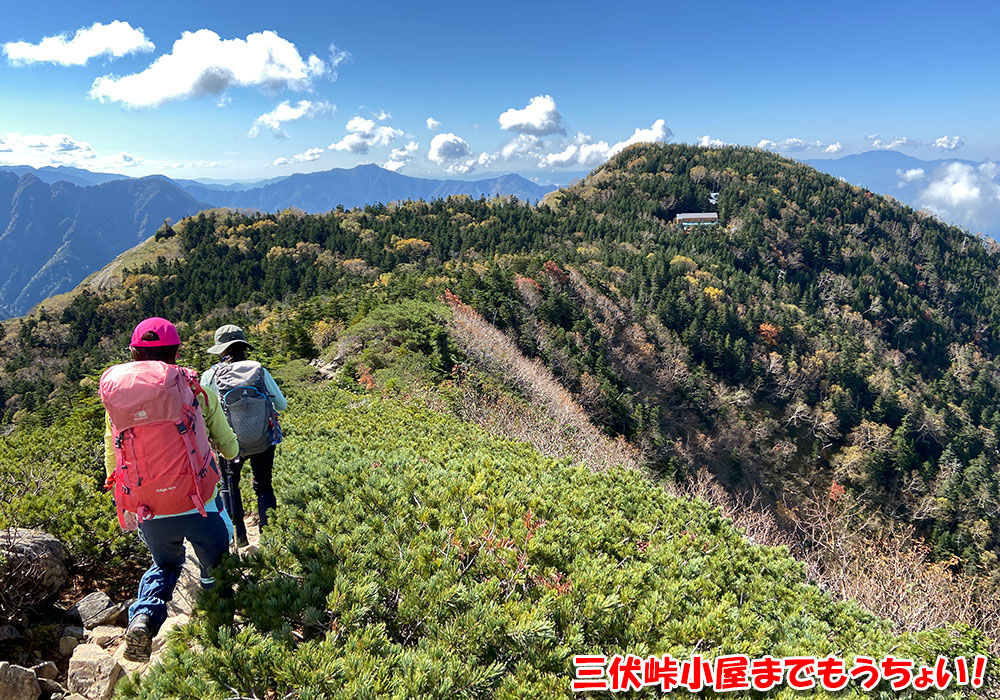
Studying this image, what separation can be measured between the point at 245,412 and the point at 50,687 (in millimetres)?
2255

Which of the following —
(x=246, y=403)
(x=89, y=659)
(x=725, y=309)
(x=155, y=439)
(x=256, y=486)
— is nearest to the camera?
(x=155, y=439)

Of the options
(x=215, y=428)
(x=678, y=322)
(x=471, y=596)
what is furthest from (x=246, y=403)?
(x=678, y=322)

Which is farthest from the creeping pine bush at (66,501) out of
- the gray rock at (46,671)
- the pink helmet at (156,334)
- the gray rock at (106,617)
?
the pink helmet at (156,334)

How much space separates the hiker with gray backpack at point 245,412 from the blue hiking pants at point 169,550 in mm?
1208

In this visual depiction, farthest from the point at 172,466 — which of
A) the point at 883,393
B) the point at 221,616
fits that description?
the point at 883,393

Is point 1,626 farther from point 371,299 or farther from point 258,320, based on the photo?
point 258,320

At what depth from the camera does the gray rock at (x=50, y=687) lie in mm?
3104

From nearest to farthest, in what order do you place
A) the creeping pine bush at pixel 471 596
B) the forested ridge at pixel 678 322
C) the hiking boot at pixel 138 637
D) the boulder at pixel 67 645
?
the creeping pine bush at pixel 471 596, the hiking boot at pixel 138 637, the boulder at pixel 67 645, the forested ridge at pixel 678 322

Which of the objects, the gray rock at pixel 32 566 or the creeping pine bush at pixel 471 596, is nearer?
the creeping pine bush at pixel 471 596

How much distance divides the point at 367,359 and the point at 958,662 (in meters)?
14.8

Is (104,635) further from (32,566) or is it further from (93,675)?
(32,566)

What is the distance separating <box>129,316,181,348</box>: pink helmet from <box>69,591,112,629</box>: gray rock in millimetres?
2553

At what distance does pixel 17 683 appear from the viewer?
2.91 meters

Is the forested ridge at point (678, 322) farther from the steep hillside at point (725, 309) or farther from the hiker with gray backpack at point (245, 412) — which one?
the hiker with gray backpack at point (245, 412)
